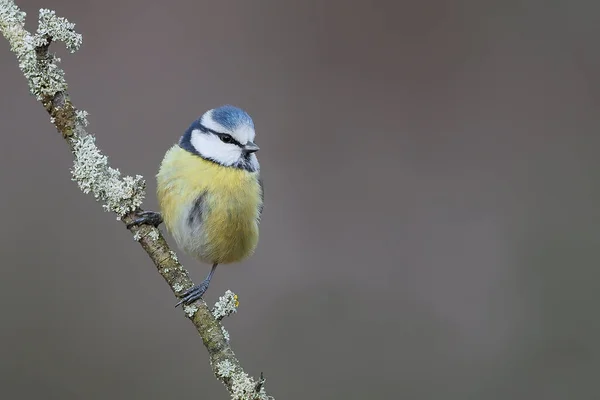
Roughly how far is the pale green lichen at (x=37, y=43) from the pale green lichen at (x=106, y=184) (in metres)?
0.12

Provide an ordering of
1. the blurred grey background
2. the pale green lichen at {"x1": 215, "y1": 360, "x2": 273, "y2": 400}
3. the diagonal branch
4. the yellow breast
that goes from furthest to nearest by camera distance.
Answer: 1. the blurred grey background
2. the yellow breast
3. the diagonal branch
4. the pale green lichen at {"x1": 215, "y1": 360, "x2": 273, "y2": 400}

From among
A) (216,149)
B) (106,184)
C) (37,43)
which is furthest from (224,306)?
(216,149)

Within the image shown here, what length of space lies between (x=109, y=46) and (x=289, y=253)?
117cm

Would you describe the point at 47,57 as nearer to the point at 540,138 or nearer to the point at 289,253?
the point at 289,253

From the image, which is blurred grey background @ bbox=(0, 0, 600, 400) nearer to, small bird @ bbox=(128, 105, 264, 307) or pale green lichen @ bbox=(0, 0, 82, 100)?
small bird @ bbox=(128, 105, 264, 307)

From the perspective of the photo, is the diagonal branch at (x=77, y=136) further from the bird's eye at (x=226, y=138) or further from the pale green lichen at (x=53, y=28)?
the bird's eye at (x=226, y=138)

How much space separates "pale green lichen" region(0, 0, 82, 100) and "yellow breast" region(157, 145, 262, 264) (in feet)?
1.98

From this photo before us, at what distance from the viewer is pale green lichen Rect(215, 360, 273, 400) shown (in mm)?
1194

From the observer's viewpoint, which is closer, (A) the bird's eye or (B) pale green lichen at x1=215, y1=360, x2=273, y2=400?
(B) pale green lichen at x1=215, y1=360, x2=273, y2=400

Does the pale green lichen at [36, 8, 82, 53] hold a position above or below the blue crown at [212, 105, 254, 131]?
below

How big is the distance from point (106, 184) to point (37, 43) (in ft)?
0.95

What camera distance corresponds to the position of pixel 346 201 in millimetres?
3195

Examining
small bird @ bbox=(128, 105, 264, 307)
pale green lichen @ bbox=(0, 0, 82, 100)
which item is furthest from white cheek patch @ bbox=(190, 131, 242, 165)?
pale green lichen @ bbox=(0, 0, 82, 100)

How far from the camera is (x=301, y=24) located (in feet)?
11.0
